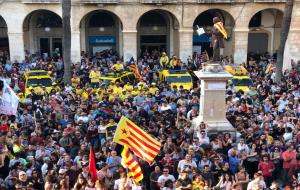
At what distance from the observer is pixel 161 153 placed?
524 inches

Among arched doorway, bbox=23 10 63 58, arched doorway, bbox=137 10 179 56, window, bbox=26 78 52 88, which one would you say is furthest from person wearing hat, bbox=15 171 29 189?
arched doorway, bbox=137 10 179 56

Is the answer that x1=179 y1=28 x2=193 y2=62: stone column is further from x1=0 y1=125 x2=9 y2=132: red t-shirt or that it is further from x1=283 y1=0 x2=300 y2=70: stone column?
x1=0 y1=125 x2=9 y2=132: red t-shirt

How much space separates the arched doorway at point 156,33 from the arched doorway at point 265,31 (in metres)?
5.60

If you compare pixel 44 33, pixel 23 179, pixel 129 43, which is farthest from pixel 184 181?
pixel 44 33

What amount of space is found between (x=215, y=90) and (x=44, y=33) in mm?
21277

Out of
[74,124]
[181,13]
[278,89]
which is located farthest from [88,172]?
[181,13]

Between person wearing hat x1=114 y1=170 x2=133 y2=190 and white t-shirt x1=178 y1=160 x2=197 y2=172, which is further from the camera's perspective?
white t-shirt x1=178 y1=160 x2=197 y2=172

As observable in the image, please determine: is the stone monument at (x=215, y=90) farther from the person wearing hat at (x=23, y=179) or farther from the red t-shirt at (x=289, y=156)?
the person wearing hat at (x=23, y=179)

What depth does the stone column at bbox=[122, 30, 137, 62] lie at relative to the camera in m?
31.8

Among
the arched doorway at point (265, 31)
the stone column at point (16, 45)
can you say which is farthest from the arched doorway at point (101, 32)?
the arched doorway at point (265, 31)

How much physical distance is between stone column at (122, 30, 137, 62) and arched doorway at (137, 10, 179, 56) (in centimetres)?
303

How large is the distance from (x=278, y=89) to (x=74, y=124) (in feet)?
32.5

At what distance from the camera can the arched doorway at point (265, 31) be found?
35062 millimetres

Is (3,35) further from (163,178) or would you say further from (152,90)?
(163,178)
